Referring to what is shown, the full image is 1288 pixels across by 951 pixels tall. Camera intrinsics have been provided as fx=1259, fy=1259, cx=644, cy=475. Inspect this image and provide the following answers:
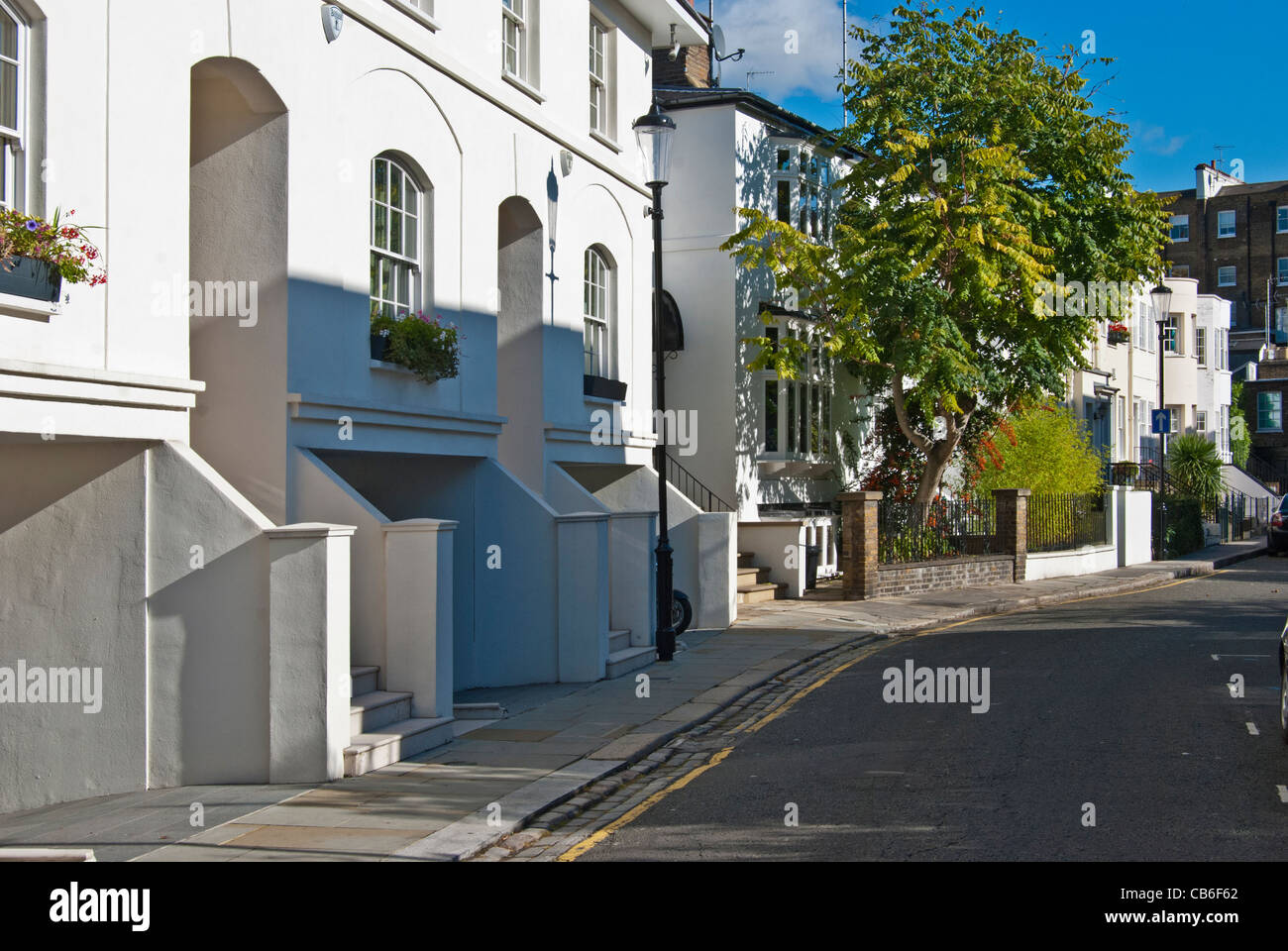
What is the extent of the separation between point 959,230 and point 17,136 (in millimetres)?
16853

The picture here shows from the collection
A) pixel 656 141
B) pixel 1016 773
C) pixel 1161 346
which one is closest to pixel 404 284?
pixel 656 141

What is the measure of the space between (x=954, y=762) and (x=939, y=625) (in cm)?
1027

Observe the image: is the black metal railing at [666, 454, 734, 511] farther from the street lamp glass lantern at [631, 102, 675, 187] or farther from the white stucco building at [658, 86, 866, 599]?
the street lamp glass lantern at [631, 102, 675, 187]

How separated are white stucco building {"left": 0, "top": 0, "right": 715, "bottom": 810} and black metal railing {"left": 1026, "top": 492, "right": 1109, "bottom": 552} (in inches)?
592


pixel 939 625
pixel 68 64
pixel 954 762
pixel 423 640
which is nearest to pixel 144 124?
pixel 68 64

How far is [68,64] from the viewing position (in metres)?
8.36

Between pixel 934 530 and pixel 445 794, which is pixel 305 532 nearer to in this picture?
pixel 445 794

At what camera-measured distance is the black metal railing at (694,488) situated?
74.4ft

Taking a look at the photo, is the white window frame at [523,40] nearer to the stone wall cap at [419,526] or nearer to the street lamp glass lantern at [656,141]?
the street lamp glass lantern at [656,141]

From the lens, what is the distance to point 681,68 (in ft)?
84.4

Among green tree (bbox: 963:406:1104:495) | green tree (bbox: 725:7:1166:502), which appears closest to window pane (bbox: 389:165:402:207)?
green tree (bbox: 725:7:1166:502)

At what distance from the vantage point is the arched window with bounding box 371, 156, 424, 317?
12.0 m

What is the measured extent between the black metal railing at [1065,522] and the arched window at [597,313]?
13023mm

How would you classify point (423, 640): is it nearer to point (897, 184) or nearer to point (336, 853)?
point (336, 853)
